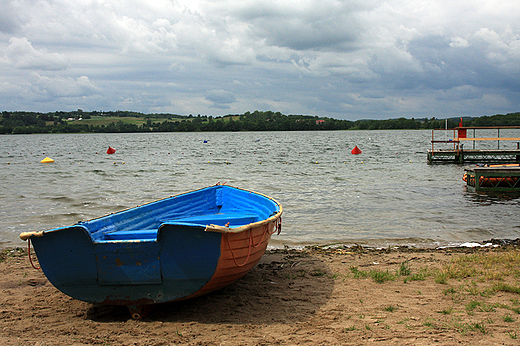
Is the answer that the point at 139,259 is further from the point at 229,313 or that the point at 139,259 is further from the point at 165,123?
the point at 165,123

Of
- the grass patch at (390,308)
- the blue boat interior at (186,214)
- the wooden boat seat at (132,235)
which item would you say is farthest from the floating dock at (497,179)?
the wooden boat seat at (132,235)

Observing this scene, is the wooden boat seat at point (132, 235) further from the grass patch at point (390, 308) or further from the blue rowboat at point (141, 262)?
the grass patch at point (390, 308)

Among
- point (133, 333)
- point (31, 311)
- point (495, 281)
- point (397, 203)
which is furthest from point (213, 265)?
point (397, 203)

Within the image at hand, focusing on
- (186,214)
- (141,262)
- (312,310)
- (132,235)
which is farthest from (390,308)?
(186,214)

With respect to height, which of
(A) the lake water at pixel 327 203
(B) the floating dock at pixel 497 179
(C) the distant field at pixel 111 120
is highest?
(C) the distant field at pixel 111 120

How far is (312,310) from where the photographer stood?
17.6 ft

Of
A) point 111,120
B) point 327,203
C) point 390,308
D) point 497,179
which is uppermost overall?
point 111,120

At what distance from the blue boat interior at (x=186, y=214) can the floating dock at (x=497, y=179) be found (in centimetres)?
1366

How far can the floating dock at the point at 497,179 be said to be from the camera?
1698 cm

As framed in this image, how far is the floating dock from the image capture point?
55.7ft

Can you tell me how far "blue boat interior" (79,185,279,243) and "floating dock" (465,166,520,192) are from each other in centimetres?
1366

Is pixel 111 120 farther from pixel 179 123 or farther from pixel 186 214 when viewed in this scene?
pixel 186 214

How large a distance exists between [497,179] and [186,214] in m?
15.6

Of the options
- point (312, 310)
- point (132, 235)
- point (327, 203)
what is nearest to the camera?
point (312, 310)
